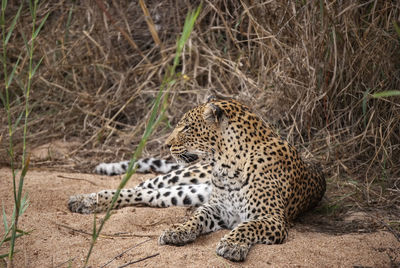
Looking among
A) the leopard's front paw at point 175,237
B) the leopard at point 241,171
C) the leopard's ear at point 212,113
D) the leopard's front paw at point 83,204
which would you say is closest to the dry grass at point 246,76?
the leopard at point 241,171

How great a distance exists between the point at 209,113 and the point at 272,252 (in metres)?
1.33

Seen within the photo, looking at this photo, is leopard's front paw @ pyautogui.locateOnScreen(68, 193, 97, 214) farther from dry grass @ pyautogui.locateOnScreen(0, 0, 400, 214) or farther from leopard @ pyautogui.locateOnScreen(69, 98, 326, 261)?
dry grass @ pyautogui.locateOnScreen(0, 0, 400, 214)

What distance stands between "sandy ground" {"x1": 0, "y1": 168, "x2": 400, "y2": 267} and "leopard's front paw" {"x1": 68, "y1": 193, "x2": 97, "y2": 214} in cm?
12

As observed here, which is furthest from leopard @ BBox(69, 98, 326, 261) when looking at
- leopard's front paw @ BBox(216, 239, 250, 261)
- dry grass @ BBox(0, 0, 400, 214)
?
dry grass @ BBox(0, 0, 400, 214)

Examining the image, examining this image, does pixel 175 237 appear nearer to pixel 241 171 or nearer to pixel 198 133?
pixel 241 171

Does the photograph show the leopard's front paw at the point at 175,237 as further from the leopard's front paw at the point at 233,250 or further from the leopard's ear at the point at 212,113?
the leopard's ear at the point at 212,113

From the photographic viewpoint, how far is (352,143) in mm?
5660

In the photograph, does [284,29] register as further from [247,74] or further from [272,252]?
[272,252]

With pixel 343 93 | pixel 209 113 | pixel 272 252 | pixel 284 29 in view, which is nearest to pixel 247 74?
pixel 284 29

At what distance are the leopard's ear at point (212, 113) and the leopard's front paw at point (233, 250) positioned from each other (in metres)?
1.18

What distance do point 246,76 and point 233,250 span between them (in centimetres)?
365

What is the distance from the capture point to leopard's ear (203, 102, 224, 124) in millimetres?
4469

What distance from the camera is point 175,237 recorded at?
405cm

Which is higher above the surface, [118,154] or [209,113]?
[209,113]
